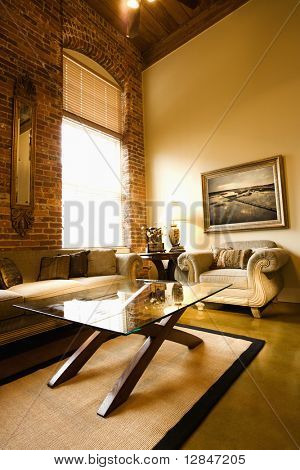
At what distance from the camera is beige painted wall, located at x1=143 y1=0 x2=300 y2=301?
3.03 metres

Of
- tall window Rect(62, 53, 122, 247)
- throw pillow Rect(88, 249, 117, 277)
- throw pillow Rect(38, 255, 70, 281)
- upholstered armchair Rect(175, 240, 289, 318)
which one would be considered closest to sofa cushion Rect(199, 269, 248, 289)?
upholstered armchair Rect(175, 240, 289, 318)

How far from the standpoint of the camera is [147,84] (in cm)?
454

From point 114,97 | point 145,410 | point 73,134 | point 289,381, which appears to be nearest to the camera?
point 145,410

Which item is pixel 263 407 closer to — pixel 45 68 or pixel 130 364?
pixel 130 364

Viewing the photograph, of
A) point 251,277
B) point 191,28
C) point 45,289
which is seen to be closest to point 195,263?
point 251,277

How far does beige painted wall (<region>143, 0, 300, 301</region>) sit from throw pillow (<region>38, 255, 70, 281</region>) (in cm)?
194

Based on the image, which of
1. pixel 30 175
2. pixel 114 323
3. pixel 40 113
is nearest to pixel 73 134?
pixel 40 113

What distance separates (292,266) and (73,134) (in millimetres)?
3353

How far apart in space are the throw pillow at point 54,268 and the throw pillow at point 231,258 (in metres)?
1.77

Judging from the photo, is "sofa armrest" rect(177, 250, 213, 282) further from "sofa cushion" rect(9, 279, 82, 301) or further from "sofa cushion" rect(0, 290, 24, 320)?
"sofa cushion" rect(0, 290, 24, 320)

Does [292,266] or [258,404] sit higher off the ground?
[292,266]

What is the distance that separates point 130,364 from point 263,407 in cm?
63

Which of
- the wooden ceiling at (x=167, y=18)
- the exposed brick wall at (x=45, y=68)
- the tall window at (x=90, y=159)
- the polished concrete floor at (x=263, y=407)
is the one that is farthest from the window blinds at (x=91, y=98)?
the polished concrete floor at (x=263, y=407)
